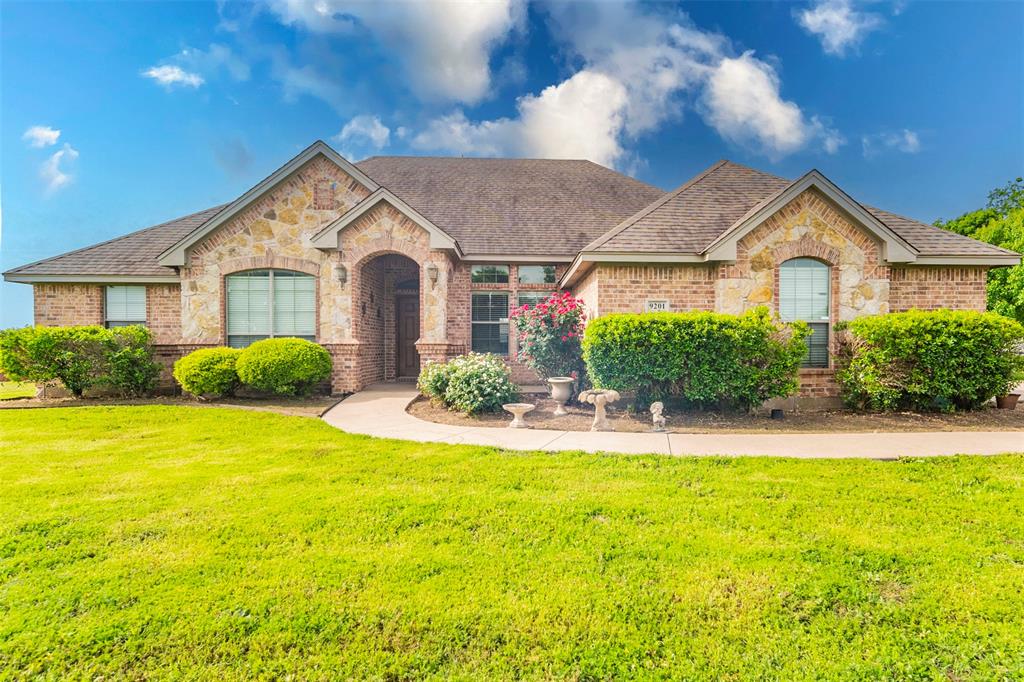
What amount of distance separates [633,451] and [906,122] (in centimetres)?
1866

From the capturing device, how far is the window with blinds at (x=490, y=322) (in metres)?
13.4

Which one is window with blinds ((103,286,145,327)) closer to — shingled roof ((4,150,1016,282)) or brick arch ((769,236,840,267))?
shingled roof ((4,150,1016,282))

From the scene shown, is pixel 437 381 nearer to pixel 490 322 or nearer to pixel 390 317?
pixel 490 322

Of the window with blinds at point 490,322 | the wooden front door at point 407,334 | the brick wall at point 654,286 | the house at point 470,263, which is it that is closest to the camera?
the house at point 470,263

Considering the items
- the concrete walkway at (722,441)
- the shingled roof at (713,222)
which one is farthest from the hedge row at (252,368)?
the shingled roof at (713,222)

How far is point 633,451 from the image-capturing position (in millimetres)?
6109

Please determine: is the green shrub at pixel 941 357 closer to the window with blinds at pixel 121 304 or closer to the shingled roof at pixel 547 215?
the shingled roof at pixel 547 215

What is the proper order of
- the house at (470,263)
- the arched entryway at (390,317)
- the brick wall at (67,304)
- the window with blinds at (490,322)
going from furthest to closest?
the window with blinds at (490,322), the brick wall at (67,304), the arched entryway at (390,317), the house at (470,263)

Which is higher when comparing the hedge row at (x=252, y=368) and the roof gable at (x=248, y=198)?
the roof gable at (x=248, y=198)

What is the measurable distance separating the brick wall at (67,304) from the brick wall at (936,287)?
20624 mm

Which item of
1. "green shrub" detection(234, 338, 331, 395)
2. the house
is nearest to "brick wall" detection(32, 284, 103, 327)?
the house

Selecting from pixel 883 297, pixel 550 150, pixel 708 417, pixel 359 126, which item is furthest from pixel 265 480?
pixel 550 150

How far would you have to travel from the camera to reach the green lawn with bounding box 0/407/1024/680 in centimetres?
233

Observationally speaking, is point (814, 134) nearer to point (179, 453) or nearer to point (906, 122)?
point (906, 122)
